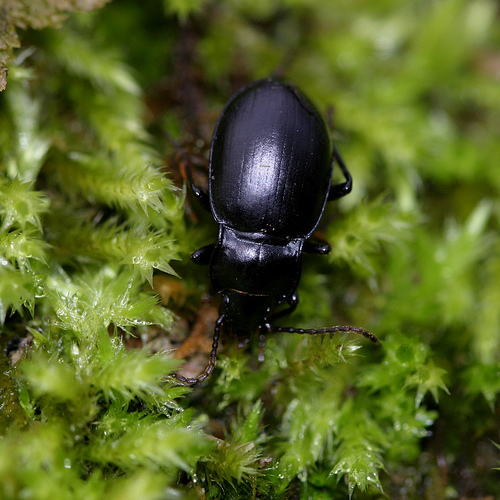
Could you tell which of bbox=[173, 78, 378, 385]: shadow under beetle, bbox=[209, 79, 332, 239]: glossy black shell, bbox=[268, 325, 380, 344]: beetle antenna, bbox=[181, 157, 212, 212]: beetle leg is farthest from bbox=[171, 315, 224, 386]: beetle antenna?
bbox=[181, 157, 212, 212]: beetle leg

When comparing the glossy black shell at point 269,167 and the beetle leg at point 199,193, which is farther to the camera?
the beetle leg at point 199,193

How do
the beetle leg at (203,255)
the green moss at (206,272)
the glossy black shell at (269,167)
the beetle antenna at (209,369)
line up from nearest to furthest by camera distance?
the green moss at (206,272) < the beetle antenna at (209,369) < the glossy black shell at (269,167) < the beetle leg at (203,255)

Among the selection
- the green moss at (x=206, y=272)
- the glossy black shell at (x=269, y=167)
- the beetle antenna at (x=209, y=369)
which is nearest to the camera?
the green moss at (x=206, y=272)

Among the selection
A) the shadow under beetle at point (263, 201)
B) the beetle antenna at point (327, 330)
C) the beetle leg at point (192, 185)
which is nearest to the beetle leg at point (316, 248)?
the shadow under beetle at point (263, 201)

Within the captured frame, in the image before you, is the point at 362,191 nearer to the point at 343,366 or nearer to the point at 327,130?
the point at 327,130

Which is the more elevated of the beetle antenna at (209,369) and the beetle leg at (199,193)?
the beetle leg at (199,193)

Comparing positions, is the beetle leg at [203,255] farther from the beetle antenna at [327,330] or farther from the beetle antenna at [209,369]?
the beetle antenna at [327,330]

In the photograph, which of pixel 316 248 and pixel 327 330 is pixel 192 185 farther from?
pixel 327 330

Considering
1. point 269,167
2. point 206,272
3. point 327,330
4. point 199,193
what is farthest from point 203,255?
point 327,330

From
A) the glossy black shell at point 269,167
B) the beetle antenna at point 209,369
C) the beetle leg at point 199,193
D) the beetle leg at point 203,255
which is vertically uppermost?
the glossy black shell at point 269,167
